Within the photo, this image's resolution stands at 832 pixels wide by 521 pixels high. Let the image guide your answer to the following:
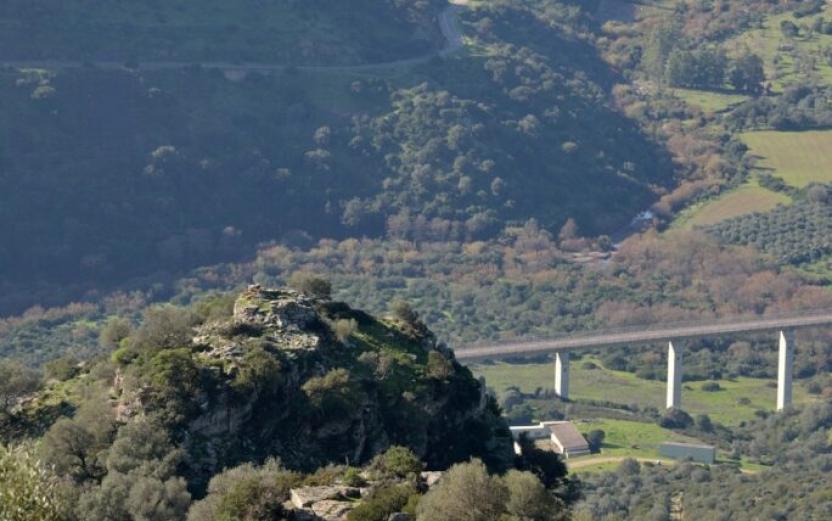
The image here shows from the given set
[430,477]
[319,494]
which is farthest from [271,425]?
[319,494]

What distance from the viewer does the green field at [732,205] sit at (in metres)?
186

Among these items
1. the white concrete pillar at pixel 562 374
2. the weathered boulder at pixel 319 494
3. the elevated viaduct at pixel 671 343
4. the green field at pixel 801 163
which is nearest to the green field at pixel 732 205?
the green field at pixel 801 163

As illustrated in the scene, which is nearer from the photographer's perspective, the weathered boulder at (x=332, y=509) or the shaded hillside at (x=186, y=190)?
the weathered boulder at (x=332, y=509)

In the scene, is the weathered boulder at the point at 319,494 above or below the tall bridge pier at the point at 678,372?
above

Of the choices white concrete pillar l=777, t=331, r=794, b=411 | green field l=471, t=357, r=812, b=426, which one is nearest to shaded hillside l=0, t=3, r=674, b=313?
green field l=471, t=357, r=812, b=426

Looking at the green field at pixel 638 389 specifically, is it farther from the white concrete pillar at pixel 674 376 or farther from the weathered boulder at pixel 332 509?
the weathered boulder at pixel 332 509

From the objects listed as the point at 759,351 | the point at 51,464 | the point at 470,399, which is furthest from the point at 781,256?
the point at 51,464

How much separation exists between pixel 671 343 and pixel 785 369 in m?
7.65

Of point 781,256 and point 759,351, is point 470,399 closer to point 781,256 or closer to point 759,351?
point 759,351

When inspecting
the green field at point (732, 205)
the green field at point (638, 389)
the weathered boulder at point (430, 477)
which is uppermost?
the weathered boulder at point (430, 477)

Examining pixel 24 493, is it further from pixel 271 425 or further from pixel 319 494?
pixel 271 425

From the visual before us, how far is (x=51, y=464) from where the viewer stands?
171 ft

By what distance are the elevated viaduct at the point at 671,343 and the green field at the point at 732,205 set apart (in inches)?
1210

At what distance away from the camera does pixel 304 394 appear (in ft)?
186
